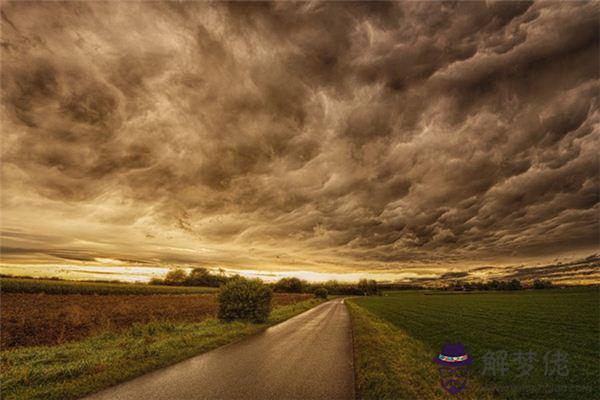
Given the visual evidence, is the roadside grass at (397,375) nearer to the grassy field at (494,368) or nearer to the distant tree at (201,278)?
the grassy field at (494,368)

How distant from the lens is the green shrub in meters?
21.5

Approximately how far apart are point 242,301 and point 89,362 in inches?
501

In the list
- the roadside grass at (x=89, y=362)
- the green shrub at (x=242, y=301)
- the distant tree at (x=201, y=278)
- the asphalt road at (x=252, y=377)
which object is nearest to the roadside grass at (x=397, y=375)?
the asphalt road at (x=252, y=377)

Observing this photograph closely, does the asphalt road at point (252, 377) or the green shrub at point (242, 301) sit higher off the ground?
the green shrub at point (242, 301)

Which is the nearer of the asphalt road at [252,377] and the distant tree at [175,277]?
the asphalt road at [252,377]

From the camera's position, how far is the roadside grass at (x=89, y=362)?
289 inches

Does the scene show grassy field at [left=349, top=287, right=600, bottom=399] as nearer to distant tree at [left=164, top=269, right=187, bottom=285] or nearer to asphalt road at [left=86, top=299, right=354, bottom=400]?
asphalt road at [left=86, top=299, right=354, bottom=400]

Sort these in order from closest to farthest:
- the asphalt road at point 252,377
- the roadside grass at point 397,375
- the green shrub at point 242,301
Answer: the asphalt road at point 252,377
the roadside grass at point 397,375
the green shrub at point 242,301

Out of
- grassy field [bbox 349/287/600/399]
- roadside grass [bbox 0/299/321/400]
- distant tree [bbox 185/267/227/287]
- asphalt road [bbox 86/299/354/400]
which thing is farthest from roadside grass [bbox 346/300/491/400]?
distant tree [bbox 185/267/227/287]

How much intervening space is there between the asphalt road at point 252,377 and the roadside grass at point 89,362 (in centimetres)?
63

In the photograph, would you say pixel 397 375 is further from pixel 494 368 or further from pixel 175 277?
pixel 175 277

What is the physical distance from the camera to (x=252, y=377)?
8516mm

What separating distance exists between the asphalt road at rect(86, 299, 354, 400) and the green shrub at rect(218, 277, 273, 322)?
853 centimetres

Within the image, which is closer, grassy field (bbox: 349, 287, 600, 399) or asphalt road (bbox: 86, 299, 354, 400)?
asphalt road (bbox: 86, 299, 354, 400)
